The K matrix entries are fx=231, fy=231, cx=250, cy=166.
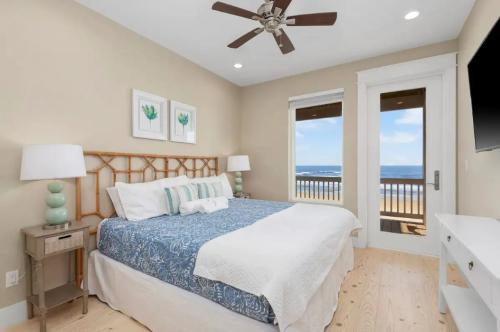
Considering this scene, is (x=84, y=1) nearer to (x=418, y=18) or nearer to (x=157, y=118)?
(x=157, y=118)

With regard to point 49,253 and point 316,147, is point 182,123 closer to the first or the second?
point 49,253

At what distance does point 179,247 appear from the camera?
1.55m

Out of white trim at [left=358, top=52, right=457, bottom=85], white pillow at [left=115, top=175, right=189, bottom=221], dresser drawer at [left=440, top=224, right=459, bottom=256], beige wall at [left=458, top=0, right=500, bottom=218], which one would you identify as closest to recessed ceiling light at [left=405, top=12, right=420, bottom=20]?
beige wall at [left=458, top=0, right=500, bottom=218]

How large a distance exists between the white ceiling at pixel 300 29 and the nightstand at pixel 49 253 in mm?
2133

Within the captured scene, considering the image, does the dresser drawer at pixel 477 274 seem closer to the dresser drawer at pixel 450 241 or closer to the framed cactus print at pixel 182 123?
the dresser drawer at pixel 450 241

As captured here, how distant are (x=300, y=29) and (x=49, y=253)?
318cm

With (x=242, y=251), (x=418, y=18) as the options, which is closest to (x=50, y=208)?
(x=242, y=251)

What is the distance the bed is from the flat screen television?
125 cm

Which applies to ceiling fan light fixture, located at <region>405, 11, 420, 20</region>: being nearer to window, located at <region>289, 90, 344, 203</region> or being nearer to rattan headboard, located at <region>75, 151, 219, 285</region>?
window, located at <region>289, 90, 344, 203</region>

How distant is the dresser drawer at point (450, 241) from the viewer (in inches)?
57.9

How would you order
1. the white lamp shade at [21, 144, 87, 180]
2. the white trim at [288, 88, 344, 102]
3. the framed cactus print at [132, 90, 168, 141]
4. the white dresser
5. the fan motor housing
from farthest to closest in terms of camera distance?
1. the white trim at [288, 88, 344, 102]
2. the framed cactus print at [132, 90, 168, 141]
3. the fan motor housing
4. the white lamp shade at [21, 144, 87, 180]
5. the white dresser

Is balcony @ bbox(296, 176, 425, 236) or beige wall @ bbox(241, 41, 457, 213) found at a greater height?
beige wall @ bbox(241, 41, 457, 213)

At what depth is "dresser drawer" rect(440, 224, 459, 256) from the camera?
4.82ft

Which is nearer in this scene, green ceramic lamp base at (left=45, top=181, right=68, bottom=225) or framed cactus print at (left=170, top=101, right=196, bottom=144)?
green ceramic lamp base at (left=45, top=181, right=68, bottom=225)
